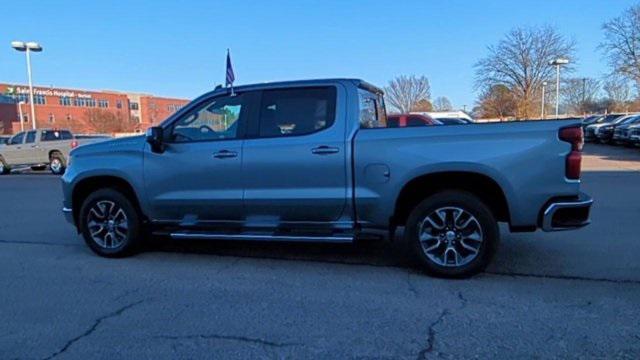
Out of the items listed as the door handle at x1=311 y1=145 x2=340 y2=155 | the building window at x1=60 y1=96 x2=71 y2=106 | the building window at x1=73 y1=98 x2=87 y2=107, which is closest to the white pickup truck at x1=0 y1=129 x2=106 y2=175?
the door handle at x1=311 y1=145 x2=340 y2=155

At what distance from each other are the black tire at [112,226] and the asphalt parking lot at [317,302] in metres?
0.16

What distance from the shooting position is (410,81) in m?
60.6

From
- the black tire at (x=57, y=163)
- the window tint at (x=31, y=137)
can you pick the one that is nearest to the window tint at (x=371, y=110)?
the black tire at (x=57, y=163)

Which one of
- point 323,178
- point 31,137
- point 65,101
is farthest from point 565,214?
point 65,101

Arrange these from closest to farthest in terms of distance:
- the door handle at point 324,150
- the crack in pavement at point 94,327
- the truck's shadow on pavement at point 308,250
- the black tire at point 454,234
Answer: the crack in pavement at point 94,327 < the black tire at point 454,234 < the door handle at point 324,150 < the truck's shadow on pavement at point 308,250

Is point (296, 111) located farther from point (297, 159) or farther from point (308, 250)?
point (308, 250)

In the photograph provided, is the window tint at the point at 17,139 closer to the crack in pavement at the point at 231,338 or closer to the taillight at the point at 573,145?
the crack in pavement at the point at 231,338

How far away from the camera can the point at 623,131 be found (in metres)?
25.5

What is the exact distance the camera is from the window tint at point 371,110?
5.67 m

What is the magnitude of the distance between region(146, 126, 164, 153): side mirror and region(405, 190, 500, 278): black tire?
2.88m

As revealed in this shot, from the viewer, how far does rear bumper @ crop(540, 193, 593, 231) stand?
481 centimetres

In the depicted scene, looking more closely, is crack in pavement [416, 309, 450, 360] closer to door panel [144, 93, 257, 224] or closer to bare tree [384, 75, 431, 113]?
door panel [144, 93, 257, 224]

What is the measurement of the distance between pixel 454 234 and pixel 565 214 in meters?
1.03

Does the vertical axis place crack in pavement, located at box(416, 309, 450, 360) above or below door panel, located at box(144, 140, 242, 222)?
below
